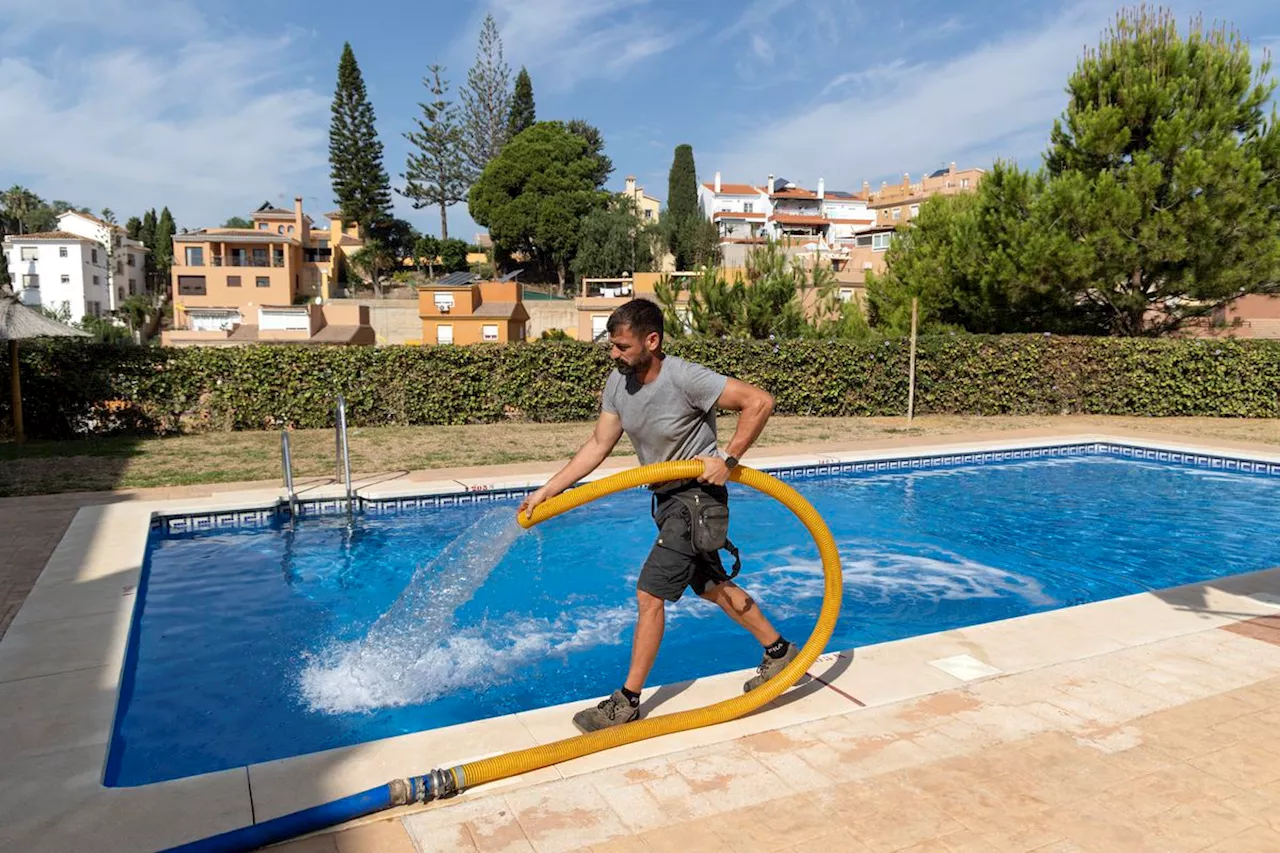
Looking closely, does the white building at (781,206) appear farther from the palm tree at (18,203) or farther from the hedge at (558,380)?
the palm tree at (18,203)

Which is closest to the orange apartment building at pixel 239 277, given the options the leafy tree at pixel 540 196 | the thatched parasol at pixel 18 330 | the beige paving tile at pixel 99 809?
the leafy tree at pixel 540 196

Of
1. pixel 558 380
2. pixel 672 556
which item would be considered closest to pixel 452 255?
pixel 558 380

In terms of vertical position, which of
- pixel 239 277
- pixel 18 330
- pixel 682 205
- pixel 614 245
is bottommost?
pixel 18 330

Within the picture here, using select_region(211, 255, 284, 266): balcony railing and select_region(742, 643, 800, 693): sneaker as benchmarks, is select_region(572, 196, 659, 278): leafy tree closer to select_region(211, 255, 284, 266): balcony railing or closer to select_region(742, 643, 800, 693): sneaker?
select_region(211, 255, 284, 266): balcony railing

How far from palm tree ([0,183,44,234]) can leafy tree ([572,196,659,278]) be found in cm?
6688

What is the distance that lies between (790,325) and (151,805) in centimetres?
1618

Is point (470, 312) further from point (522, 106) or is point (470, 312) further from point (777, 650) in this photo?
point (777, 650)

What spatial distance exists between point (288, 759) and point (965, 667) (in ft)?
11.2

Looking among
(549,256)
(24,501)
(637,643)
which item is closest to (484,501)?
(24,501)

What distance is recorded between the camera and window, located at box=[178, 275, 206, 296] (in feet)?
192

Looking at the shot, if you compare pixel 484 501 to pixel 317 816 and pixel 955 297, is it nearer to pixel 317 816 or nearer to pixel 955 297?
pixel 317 816

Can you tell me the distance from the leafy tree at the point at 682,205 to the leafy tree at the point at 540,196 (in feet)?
17.3

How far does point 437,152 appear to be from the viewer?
68000 mm

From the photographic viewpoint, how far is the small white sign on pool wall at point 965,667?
4.43 meters
